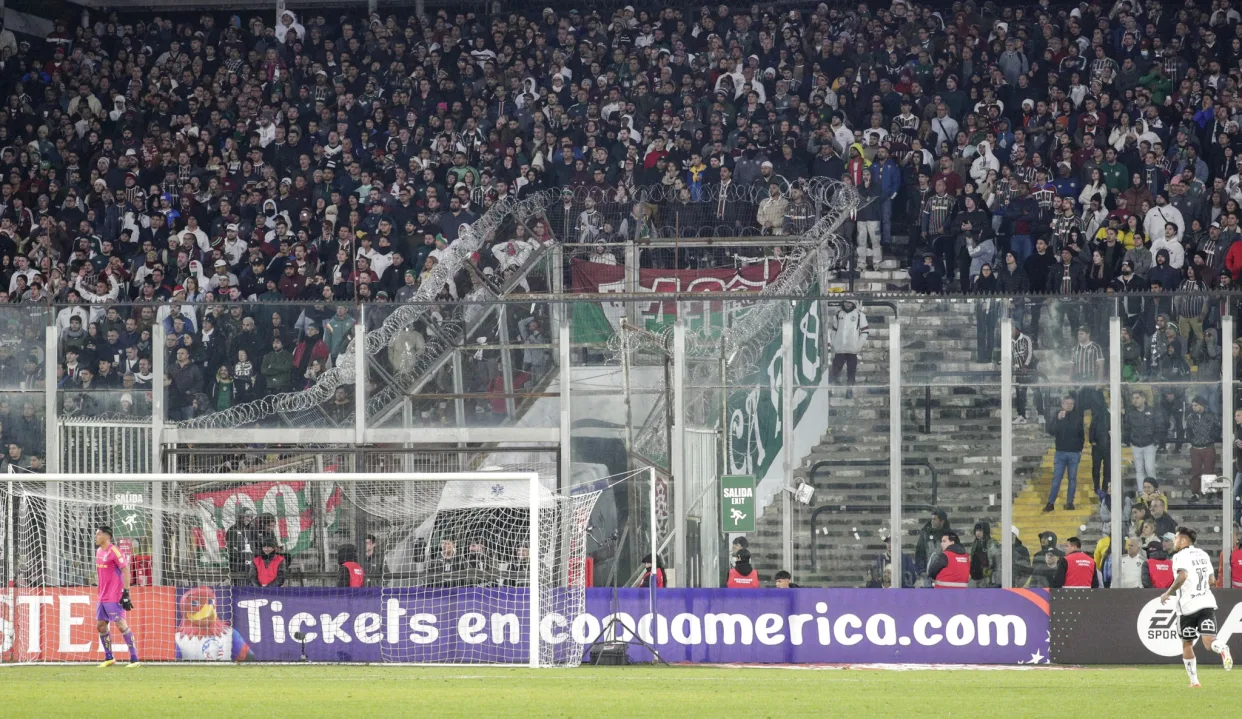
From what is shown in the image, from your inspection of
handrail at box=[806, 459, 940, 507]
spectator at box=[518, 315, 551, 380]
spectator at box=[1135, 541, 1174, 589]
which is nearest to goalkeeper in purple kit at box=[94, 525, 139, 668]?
spectator at box=[518, 315, 551, 380]

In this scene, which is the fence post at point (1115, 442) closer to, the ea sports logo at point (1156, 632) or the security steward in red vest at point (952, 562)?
the ea sports logo at point (1156, 632)

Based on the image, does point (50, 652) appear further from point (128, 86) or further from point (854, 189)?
point (128, 86)

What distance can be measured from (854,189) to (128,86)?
46.9ft

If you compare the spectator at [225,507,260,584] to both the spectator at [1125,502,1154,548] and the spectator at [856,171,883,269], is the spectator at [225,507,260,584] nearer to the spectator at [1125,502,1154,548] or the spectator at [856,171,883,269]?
the spectator at [856,171,883,269]

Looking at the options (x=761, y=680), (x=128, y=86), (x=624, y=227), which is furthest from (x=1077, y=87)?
(x=128, y=86)

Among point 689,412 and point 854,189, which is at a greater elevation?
point 854,189

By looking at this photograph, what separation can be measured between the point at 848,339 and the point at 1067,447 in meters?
2.80

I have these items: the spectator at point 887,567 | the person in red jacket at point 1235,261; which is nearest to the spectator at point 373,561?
the spectator at point 887,567

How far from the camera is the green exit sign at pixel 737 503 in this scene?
18641 mm

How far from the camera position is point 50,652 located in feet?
59.1

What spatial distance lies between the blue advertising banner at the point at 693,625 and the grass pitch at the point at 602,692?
90 cm

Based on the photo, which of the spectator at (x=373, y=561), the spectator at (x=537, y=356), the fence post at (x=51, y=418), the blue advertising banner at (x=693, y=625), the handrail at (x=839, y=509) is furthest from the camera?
the fence post at (x=51, y=418)

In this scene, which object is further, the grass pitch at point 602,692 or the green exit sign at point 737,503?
the green exit sign at point 737,503

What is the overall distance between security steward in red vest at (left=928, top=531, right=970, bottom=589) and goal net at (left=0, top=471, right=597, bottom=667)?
13.4ft
